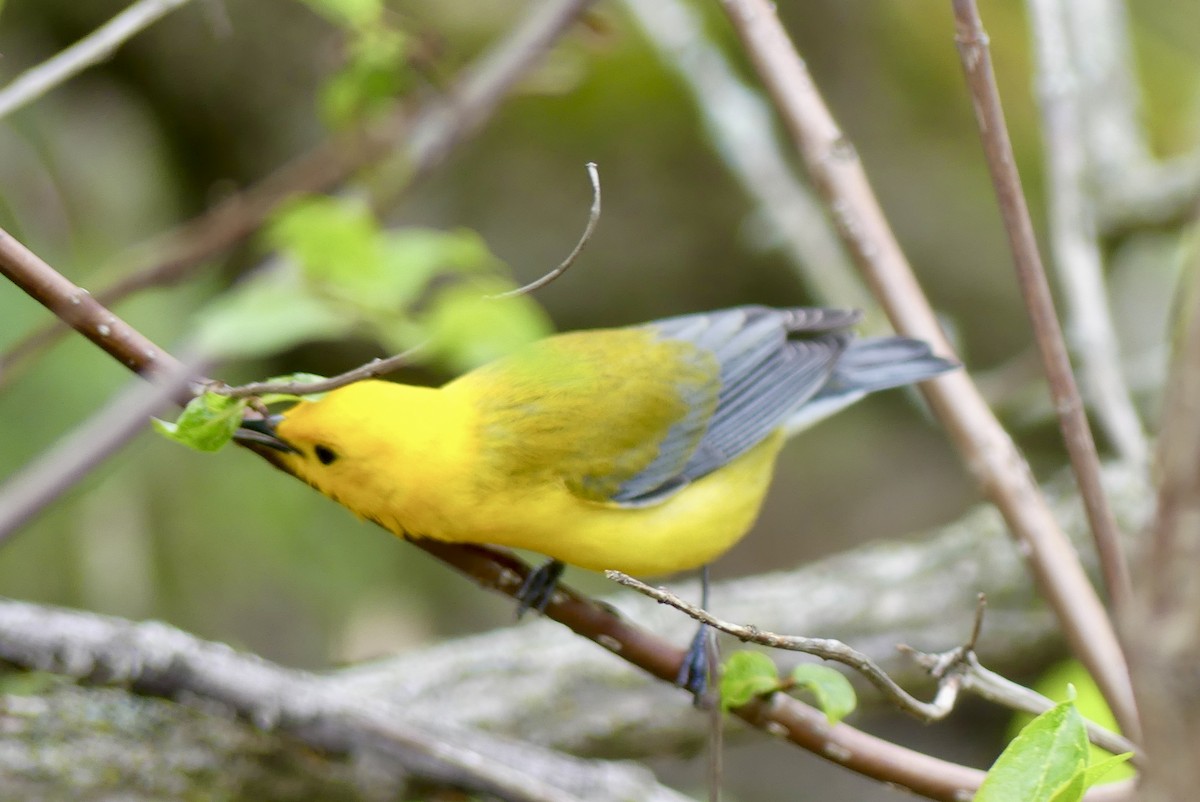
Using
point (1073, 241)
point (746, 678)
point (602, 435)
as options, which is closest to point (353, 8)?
point (602, 435)

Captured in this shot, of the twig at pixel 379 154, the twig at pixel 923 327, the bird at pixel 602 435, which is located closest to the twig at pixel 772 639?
the bird at pixel 602 435

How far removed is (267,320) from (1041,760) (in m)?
1.68

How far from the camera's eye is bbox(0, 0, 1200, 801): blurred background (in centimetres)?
448

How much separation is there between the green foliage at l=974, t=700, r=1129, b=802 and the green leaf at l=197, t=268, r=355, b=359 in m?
1.59

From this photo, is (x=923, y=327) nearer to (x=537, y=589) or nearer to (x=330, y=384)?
(x=537, y=589)

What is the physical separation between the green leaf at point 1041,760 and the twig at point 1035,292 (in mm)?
424

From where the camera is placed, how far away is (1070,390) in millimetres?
1773

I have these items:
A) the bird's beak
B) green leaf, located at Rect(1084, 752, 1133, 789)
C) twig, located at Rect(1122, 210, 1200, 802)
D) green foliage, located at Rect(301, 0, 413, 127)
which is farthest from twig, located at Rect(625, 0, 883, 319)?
twig, located at Rect(1122, 210, 1200, 802)

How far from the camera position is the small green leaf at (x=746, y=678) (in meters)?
1.59

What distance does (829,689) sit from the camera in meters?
1.53

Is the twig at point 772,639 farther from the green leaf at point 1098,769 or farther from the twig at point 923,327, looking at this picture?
the twig at point 923,327

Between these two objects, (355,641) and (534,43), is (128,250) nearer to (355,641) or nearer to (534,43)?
(355,641)

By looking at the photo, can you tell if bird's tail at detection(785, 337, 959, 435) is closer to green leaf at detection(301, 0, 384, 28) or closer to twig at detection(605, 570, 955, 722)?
twig at detection(605, 570, 955, 722)

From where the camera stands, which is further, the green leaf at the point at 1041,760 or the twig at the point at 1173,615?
the green leaf at the point at 1041,760
